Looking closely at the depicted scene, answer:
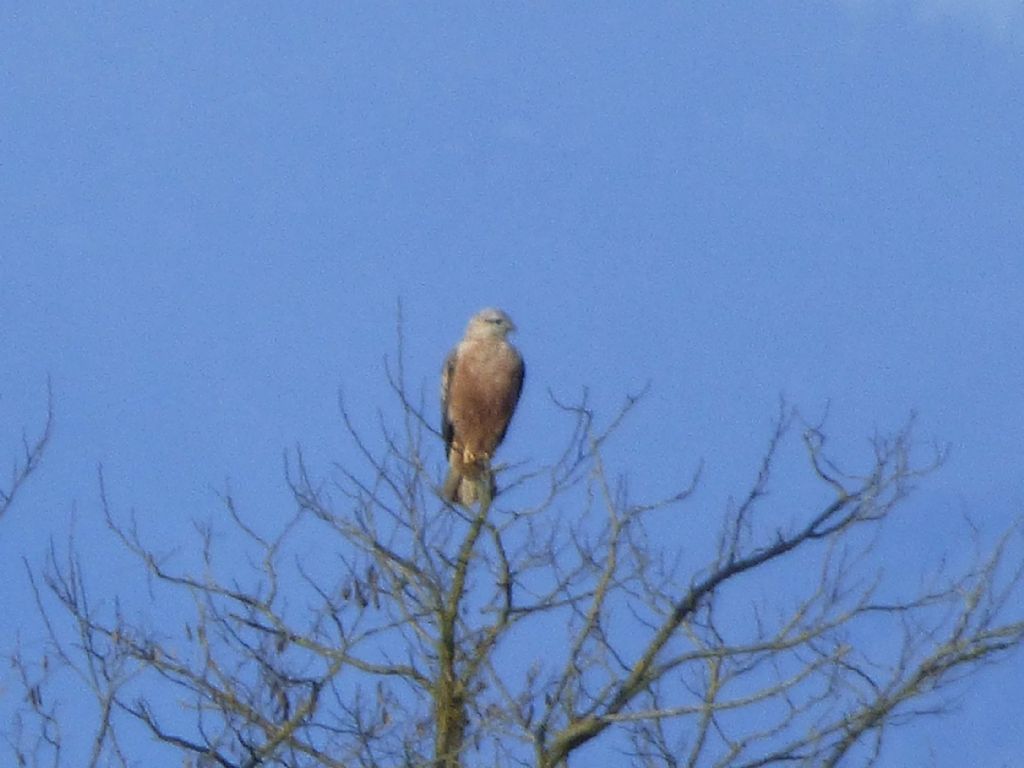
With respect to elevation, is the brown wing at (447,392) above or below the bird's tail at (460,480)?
above

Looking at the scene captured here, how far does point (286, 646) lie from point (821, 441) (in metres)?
2.04

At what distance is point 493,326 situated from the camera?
32.1 ft

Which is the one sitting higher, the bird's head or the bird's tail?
the bird's head

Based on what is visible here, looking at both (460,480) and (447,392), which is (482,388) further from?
(460,480)

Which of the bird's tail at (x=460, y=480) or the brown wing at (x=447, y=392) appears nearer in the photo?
the bird's tail at (x=460, y=480)

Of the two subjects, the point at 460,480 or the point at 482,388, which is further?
the point at 482,388

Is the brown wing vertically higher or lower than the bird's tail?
higher

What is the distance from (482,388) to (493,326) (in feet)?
1.15

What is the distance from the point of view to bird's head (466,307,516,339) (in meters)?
9.77

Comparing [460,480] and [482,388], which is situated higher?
[482,388]

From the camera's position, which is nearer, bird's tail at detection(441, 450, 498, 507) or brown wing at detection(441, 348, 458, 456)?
bird's tail at detection(441, 450, 498, 507)

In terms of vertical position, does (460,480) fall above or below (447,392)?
below

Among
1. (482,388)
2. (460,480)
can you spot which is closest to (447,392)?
(482,388)

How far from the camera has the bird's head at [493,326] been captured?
9.77 meters
